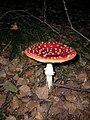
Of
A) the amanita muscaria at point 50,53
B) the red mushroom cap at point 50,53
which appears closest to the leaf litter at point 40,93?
the amanita muscaria at point 50,53

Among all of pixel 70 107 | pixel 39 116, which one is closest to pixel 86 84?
pixel 70 107

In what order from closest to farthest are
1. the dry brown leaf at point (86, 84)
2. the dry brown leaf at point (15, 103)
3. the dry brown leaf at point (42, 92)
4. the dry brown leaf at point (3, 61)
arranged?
the dry brown leaf at point (15, 103), the dry brown leaf at point (42, 92), the dry brown leaf at point (86, 84), the dry brown leaf at point (3, 61)

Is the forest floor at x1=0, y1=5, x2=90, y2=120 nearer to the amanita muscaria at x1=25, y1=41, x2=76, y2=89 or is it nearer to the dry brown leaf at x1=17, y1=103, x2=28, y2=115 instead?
the dry brown leaf at x1=17, y1=103, x2=28, y2=115

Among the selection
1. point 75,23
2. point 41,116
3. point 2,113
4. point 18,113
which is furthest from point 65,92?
point 75,23

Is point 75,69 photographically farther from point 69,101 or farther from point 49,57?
point 49,57

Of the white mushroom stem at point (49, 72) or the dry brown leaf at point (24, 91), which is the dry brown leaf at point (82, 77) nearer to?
the white mushroom stem at point (49, 72)

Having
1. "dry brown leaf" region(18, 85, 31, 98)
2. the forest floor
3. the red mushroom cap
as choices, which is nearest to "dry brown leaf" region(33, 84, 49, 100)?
the forest floor
